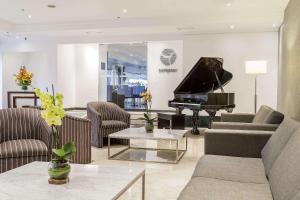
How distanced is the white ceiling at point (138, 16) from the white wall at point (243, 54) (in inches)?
13.0

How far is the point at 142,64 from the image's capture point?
13398mm

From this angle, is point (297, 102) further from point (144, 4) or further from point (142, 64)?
→ point (142, 64)

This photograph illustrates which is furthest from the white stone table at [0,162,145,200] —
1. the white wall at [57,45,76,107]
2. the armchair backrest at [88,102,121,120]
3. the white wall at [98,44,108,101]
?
the white wall at [98,44,108,101]

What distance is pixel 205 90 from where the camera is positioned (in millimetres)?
7598

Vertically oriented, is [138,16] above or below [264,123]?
above

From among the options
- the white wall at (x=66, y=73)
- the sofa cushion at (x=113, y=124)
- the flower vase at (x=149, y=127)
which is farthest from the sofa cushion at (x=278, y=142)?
the white wall at (x=66, y=73)

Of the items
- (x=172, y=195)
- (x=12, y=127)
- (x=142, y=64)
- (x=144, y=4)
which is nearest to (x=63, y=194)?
(x=172, y=195)

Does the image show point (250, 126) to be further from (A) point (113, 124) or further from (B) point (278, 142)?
(A) point (113, 124)

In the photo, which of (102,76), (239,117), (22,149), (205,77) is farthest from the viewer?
(102,76)

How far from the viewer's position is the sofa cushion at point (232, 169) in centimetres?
235

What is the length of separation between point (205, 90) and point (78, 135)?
13.3 ft

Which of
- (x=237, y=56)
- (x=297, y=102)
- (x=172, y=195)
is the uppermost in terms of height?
(x=237, y=56)

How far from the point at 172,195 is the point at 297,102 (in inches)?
86.0

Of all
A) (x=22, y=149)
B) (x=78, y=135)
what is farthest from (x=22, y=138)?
(x=78, y=135)
